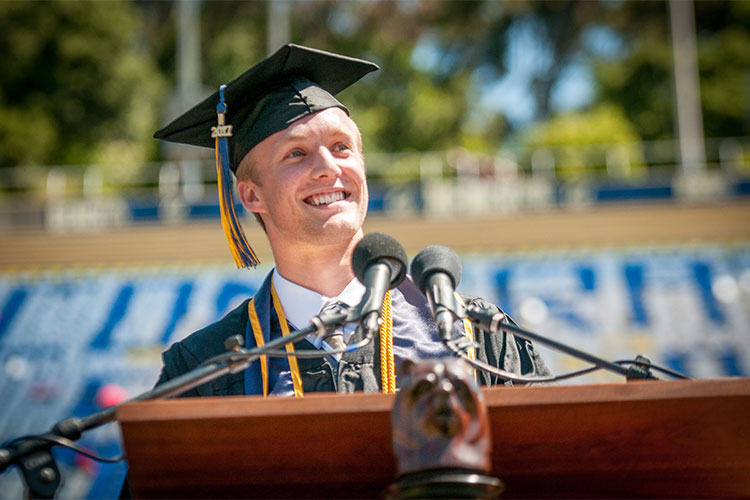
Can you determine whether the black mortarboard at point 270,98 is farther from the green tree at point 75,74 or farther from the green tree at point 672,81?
the green tree at point 672,81

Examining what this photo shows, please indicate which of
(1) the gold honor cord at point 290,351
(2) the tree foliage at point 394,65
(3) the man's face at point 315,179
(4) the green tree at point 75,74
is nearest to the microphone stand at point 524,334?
(1) the gold honor cord at point 290,351

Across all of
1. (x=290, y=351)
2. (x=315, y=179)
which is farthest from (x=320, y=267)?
(x=290, y=351)

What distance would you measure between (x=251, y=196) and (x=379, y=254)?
0.83 m

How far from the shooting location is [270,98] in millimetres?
2416

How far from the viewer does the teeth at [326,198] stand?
7.65 ft

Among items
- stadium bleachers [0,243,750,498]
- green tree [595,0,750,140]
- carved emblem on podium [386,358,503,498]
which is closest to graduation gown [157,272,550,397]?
carved emblem on podium [386,358,503,498]

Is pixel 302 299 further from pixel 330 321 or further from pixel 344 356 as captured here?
pixel 330 321

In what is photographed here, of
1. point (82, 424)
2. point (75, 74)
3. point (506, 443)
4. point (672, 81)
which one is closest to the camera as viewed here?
point (506, 443)

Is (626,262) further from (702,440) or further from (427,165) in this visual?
(702,440)

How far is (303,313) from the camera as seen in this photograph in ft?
7.75

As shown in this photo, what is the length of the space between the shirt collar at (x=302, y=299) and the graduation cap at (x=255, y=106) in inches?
5.6

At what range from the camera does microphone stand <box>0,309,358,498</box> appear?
153 cm

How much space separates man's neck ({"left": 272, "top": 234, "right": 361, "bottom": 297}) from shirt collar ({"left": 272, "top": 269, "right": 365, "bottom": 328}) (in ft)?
0.06

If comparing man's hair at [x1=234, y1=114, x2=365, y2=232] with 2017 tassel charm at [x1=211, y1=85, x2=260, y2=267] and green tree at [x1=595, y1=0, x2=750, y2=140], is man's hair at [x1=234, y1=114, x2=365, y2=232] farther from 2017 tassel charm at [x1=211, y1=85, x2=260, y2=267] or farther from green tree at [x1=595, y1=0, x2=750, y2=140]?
green tree at [x1=595, y1=0, x2=750, y2=140]
